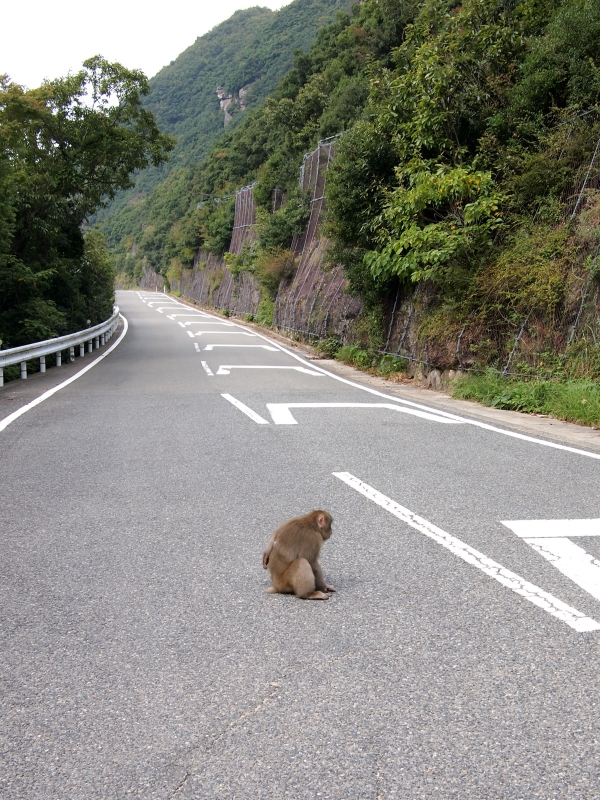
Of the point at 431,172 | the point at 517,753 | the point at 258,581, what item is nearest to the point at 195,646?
the point at 258,581

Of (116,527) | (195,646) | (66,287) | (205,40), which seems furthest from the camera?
(205,40)

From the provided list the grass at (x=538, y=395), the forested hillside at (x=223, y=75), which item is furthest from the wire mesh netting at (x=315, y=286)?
the forested hillside at (x=223, y=75)

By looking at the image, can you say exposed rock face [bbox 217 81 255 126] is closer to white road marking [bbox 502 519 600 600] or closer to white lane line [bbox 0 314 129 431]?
white lane line [bbox 0 314 129 431]

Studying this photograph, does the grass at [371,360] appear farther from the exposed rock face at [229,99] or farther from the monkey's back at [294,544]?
the exposed rock face at [229,99]

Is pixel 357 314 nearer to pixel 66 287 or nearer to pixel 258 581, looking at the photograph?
pixel 66 287

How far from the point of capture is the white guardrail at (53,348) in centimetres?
1552

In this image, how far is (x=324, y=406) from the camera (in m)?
12.2

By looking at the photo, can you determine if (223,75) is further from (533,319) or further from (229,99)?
(533,319)

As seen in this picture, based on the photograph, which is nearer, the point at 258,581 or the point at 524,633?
the point at 524,633

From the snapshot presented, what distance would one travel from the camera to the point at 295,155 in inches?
2037

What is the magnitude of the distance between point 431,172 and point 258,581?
14246mm

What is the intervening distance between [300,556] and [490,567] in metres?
1.32

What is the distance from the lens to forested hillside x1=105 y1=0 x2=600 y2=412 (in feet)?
44.3

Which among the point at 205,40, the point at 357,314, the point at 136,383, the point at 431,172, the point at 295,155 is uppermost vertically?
the point at 205,40
